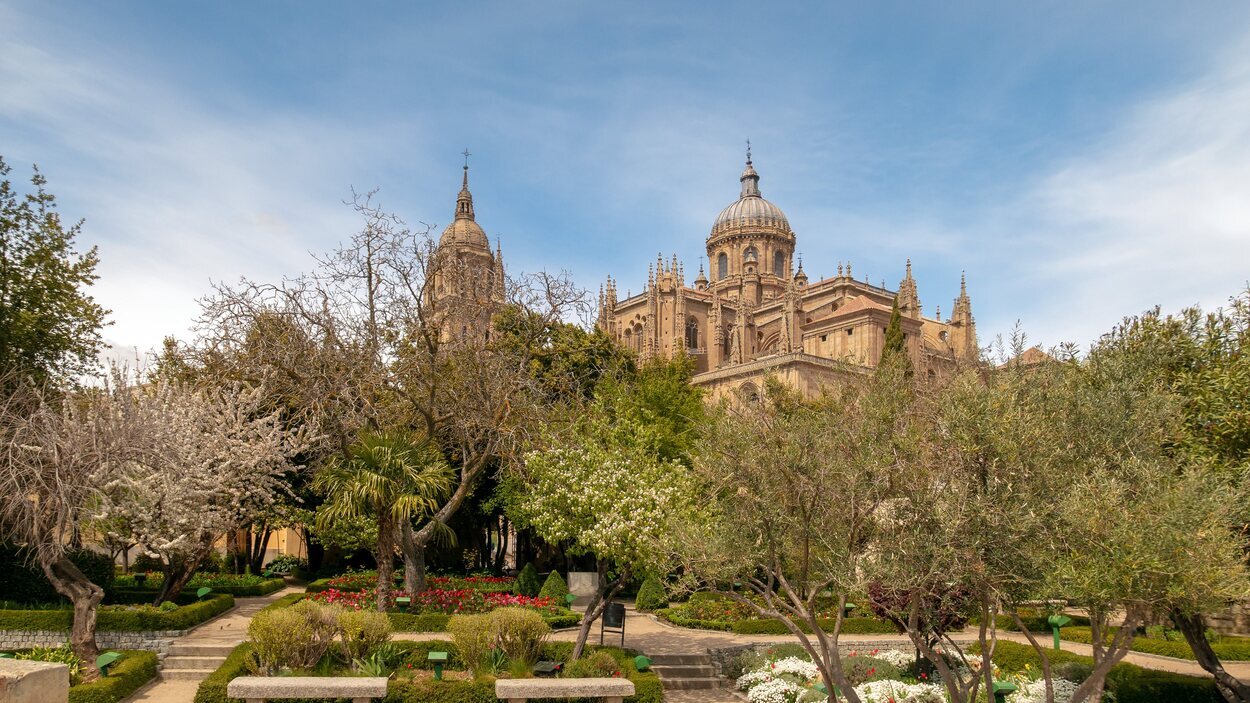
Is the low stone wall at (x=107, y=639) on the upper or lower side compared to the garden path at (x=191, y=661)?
upper

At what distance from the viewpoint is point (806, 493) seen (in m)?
10.4

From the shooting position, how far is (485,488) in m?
28.1

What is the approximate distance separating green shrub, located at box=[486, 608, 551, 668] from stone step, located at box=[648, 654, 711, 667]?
275cm

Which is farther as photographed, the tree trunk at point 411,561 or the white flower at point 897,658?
the tree trunk at point 411,561

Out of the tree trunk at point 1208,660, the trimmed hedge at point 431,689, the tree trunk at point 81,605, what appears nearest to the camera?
Answer: the tree trunk at point 1208,660

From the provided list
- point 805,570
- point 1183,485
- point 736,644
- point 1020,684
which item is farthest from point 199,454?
point 1183,485

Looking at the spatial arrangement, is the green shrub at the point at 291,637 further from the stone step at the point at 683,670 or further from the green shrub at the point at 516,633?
the stone step at the point at 683,670

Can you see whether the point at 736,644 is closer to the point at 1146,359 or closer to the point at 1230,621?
the point at 1146,359

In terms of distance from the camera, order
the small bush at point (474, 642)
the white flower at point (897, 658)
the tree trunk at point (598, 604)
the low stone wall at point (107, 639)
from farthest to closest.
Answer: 1. the white flower at point (897, 658)
2. the low stone wall at point (107, 639)
3. the tree trunk at point (598, 604)
4. the small bush at point (474, 642)

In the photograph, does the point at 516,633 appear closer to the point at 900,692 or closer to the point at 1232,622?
the point at 900,692

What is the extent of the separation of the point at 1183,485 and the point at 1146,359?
326cm

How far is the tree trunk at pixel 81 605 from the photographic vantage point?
13484 mm

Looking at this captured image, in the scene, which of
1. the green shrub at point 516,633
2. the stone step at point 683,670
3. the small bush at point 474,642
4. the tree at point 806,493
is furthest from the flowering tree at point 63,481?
the tree at point 806,493

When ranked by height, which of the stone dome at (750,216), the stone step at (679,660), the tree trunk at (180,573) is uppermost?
the stone dome at (750,216)
